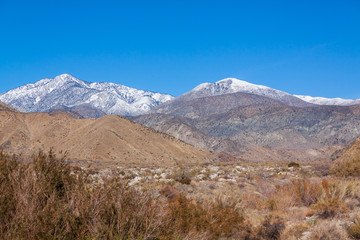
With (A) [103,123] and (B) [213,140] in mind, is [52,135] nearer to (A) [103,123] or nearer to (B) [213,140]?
(A) [103,123]

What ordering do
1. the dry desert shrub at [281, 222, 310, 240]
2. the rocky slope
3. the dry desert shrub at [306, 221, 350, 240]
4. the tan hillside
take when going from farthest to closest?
1. the rocky slope
2. the tan hillside
3. the dry desert shrub at [281, 222, 310, 240]
4. the dry desert shrub at [306, 221, 350, 240]

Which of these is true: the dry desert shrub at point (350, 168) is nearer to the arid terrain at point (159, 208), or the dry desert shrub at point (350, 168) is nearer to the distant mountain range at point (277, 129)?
the arid terrain at point (159, 208)

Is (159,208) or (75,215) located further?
(159,208)

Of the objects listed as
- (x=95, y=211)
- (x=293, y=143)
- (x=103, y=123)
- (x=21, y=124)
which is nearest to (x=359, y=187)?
→ (x=95, y=211)

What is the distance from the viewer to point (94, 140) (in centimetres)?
5056

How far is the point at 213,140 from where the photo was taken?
4702 inches

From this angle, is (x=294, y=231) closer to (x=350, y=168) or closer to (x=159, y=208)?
(x=159, y=208)

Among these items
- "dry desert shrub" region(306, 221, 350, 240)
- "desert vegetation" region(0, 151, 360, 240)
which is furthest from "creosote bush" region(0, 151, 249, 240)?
"dry desert shrub" region(306, 221, 350, 240)

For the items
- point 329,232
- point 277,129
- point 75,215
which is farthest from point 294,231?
point 277,129

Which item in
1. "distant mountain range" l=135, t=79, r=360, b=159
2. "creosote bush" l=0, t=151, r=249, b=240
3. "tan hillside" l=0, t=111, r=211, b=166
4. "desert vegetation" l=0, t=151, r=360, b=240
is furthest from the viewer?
"distant mountain range" l=135, t=79, r=360, b=159

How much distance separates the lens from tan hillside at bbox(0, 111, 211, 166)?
4822cm

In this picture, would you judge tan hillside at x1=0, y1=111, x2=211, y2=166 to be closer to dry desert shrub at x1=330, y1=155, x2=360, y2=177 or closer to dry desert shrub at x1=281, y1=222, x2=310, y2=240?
dry desert shrub at x1=330, y1=155, x2=360, y2=177

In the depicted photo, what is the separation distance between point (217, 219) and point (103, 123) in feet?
176

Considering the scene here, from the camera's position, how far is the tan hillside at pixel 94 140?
48219 millimetres
